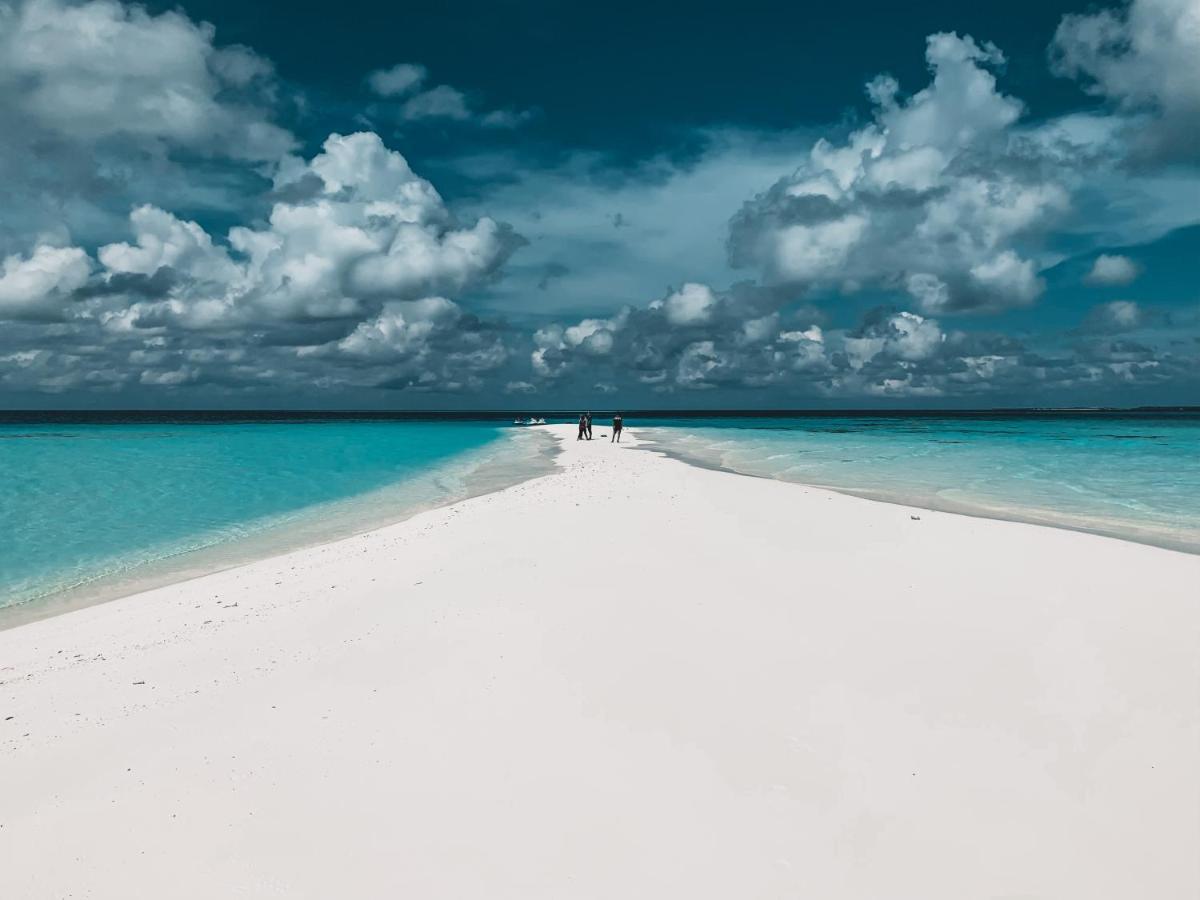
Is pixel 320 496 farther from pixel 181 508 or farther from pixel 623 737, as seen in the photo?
pixel 623 737

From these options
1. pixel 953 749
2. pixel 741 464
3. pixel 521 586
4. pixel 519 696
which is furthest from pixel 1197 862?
pixel 741 464

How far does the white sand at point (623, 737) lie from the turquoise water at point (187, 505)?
4547mm

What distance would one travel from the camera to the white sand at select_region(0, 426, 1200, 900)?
13.8ft

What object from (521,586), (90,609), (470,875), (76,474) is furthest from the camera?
(76,474)

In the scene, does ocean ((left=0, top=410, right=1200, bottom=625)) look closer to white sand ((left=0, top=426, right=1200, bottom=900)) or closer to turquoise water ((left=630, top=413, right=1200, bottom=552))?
turquoise water ((left=630, top=413, right=1200, bottom=552))

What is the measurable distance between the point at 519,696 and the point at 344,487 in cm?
2387

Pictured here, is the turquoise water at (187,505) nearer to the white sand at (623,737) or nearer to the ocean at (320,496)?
the ocean at (320,496)

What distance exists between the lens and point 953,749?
5.45 m

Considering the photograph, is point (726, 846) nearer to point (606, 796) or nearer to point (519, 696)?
point (606, 796)

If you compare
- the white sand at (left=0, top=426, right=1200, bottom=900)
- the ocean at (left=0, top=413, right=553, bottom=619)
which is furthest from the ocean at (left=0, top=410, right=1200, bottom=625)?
the white sand at (left=0, top=426, right=1200, bottom=900)

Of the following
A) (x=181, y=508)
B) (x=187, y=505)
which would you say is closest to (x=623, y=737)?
(x=181, y=508)

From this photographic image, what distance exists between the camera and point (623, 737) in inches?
222

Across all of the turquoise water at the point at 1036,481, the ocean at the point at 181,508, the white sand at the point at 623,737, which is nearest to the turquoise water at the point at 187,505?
the ocean at the point at 181,508

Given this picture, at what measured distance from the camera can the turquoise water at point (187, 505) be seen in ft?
48.4
